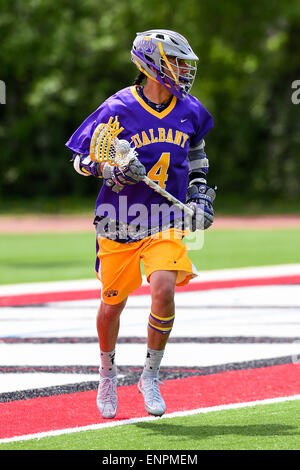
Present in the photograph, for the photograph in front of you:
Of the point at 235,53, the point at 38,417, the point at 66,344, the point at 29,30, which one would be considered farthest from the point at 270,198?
the point at 38,417

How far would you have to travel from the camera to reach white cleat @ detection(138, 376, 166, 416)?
17.9ft

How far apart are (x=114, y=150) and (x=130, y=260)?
2.14 feet

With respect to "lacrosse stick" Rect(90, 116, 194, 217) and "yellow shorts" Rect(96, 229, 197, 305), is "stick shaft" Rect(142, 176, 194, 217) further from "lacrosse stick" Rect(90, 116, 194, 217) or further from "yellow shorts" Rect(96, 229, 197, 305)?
"yellow shorts" Rect(96, 229, 197, 305)

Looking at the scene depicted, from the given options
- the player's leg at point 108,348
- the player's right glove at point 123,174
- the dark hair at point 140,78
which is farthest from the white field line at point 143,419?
the dark hair at point 140,78

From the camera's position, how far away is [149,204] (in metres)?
5.65

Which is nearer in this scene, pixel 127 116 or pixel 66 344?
pixel 127 116

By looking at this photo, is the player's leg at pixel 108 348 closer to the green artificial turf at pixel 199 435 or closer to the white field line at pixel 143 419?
the white field line at pixel 143 419

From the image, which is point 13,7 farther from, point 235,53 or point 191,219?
point 191,219

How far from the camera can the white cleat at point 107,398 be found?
5438 mm

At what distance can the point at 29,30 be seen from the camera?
116ft

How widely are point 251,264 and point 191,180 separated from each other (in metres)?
8.80

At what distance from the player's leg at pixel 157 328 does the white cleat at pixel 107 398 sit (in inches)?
6.9
